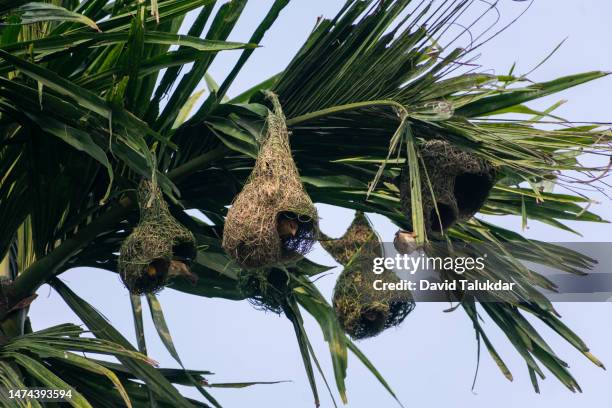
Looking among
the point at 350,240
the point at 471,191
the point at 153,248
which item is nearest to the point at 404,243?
the point at 471,191

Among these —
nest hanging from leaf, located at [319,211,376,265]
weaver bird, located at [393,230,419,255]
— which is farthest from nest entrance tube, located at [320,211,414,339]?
weaver bird, located at [393,230,419,255]

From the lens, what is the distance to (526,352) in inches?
201

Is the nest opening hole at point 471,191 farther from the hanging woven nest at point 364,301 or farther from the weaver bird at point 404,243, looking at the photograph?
the hanging woven nest at point 364,301

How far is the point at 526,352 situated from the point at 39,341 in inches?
70.8

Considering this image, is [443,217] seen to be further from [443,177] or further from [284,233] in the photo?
[284,233]

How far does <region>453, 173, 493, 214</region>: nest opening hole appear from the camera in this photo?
4.61m

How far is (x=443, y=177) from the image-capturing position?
4480 mm

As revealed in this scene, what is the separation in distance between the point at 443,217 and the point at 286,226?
0.59 meters

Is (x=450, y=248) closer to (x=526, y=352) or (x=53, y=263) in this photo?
(x=526, y=352)

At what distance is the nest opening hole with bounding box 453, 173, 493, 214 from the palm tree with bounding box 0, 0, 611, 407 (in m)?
0.02

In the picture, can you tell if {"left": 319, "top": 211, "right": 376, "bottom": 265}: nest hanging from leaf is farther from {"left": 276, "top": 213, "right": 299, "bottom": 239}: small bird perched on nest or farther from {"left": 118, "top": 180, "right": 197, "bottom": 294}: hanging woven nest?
{"left": 276, "top": 213, "right": 299, "bottom": 239}: small bird perched on nest

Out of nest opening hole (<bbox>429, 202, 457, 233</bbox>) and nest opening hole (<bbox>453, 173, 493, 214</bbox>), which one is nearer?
nest opening hole (<bbox>429, 202, 457, 233</bbox>)

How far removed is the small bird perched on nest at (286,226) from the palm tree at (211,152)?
15 cm

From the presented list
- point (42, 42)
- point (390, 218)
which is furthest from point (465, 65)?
point (42, 42)
